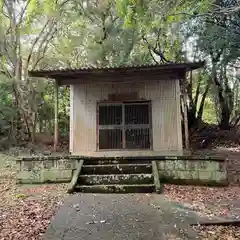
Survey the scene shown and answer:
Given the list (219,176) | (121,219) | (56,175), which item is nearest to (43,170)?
(56,175)

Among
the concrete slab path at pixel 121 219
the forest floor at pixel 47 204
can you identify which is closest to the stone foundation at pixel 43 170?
the forest floor at pixel 47 204

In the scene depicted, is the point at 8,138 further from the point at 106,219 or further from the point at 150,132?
the point at 106,219

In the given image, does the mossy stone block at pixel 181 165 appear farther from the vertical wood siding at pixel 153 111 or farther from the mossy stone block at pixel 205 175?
the vertical wood siding at pixel 153 111

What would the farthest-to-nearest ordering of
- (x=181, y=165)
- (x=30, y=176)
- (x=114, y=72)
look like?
1. (x=114, y=72)
2. (x=30, y=176)
3. (x=181, y=165)

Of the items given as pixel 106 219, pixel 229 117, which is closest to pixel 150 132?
pixel 106 219

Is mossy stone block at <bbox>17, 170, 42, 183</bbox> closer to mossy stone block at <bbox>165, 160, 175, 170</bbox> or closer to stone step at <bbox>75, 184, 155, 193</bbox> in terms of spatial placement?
stone step at <bbox>75, 184, 155, 193</bbox>

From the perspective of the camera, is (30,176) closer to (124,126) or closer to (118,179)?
(118,179)

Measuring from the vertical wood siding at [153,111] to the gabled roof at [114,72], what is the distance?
0.30 meters

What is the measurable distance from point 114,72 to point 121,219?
5.56m

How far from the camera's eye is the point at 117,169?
7.09 m

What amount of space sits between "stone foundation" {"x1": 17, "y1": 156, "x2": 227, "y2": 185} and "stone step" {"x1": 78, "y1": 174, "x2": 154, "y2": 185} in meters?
0.45

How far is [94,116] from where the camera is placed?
968 cm

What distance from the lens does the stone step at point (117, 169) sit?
7.07m

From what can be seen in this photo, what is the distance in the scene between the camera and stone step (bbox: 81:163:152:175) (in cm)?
707
